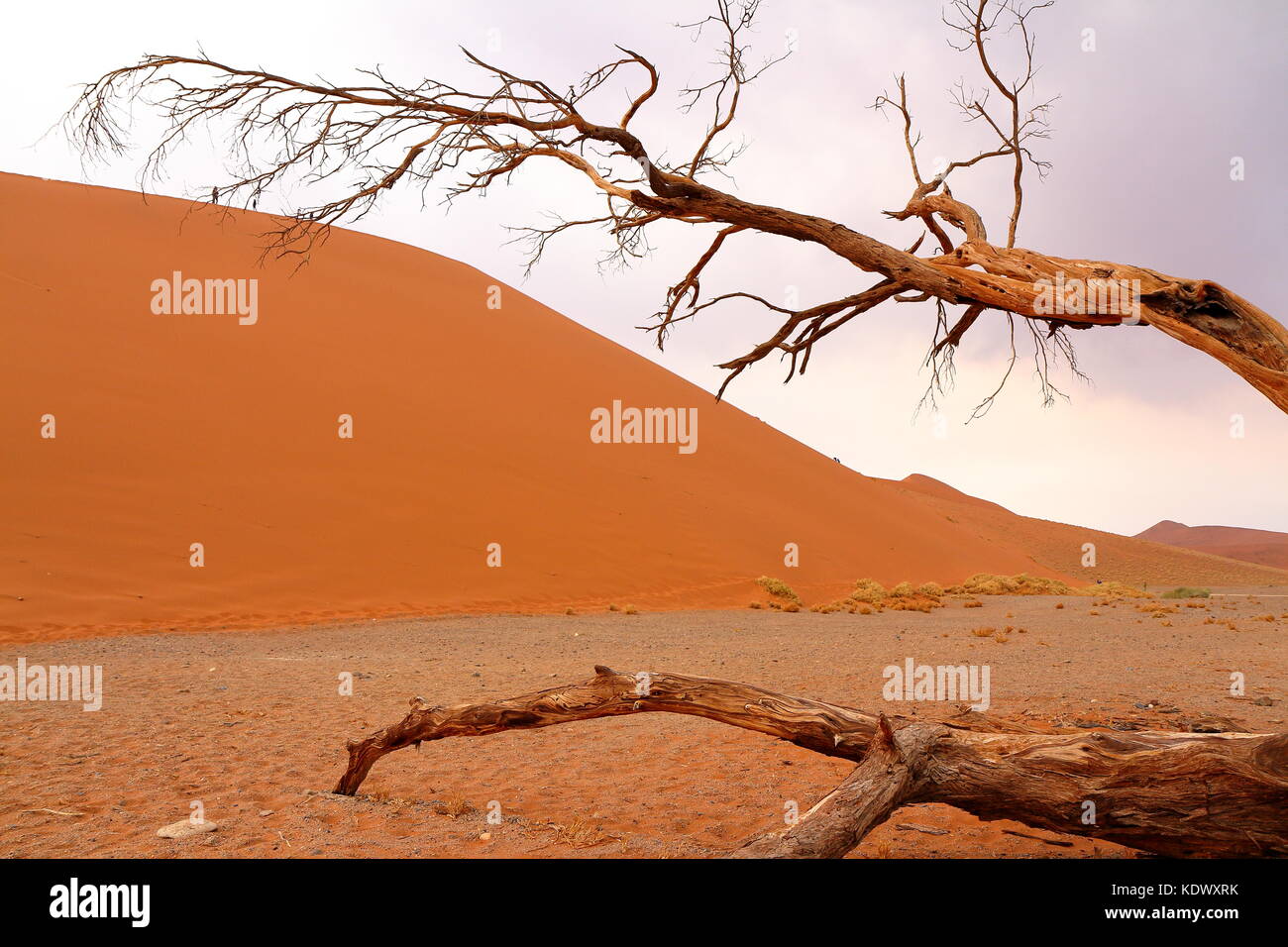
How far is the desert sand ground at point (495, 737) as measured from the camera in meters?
4.05

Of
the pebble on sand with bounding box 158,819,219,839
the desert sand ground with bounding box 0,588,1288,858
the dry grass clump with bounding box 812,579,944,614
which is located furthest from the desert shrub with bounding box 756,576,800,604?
the pebble on sand with bounding box 158,819,219,839

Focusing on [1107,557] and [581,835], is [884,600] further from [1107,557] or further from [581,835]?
[1107,557]

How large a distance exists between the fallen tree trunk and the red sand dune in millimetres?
92859

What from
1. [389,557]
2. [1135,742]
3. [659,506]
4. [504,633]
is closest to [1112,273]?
[1135,742]

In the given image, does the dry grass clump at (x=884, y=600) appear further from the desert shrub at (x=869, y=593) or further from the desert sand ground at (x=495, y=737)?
the desert sand ground at (x=495, y=737)

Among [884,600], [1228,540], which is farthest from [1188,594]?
[1228,540]

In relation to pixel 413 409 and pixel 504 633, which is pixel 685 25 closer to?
pixel 504 633

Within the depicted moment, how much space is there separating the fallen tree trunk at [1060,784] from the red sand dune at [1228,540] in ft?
305

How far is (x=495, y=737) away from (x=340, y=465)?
1530 cm

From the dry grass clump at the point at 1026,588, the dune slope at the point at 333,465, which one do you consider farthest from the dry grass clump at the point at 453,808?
the dry grass clump at the point at 1026,588

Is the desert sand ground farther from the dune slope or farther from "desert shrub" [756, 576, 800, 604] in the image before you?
"desert shrub" [756, 576, 800, 604]

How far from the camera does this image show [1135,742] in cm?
329

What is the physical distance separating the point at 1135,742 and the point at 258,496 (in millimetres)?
17986
